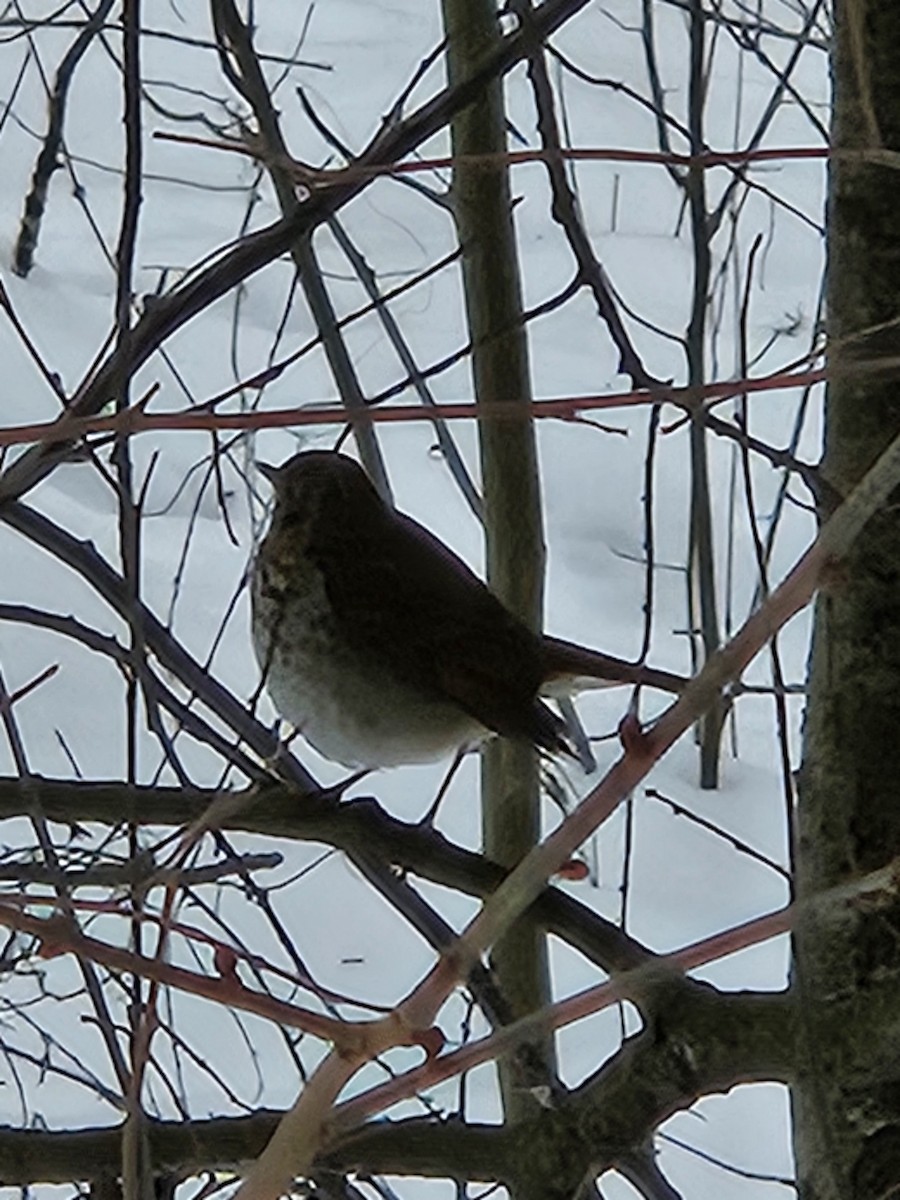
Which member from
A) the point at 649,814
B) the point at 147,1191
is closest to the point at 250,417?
the point at 147,1191

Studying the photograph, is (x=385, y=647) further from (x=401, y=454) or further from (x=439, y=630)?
(x=401, y=454)

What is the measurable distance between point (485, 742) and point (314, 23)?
13.5 feet

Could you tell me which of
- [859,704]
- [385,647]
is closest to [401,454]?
[385,647]

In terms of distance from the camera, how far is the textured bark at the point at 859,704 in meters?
1.11

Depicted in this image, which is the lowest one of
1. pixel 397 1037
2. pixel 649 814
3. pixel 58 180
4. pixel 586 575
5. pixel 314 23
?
pixel 397 1037

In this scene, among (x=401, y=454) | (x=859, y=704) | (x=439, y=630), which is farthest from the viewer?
(x=401, y=454)

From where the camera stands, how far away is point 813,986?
1.12 m

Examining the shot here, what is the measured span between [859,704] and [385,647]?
0.72m

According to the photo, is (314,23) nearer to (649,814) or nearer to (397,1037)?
(649,814)

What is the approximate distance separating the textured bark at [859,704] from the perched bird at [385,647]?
1.90 feet

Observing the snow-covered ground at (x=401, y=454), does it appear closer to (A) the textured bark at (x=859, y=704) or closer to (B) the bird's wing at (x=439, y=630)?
(B) the bird's wing at (x=439, y=630)

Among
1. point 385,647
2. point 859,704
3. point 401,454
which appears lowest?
point 859,704

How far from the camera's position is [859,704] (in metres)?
1.13

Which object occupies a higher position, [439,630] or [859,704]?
[439,630]
